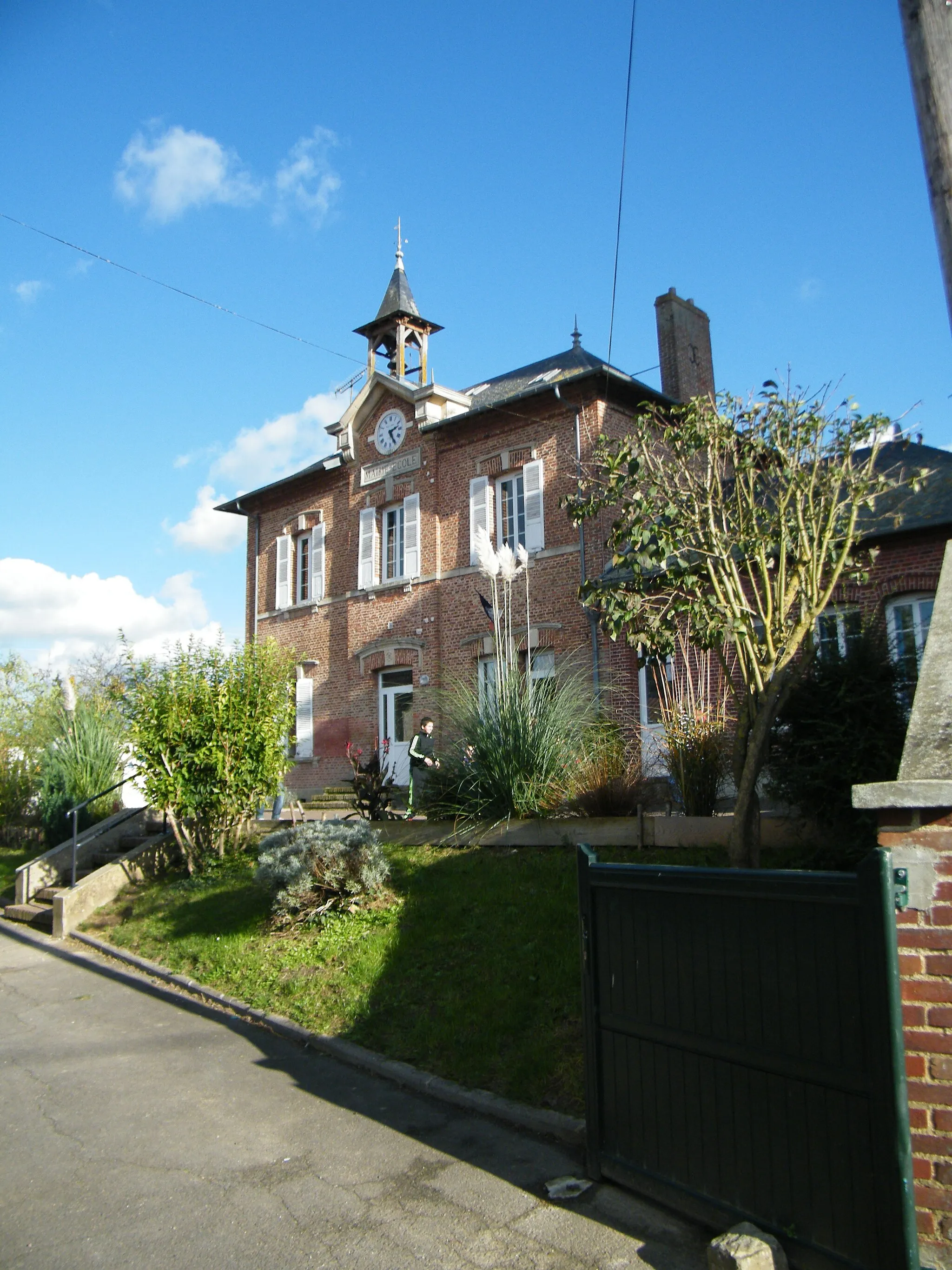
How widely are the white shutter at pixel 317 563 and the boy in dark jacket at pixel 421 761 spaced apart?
927 centimetres

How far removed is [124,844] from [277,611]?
9.58 meters

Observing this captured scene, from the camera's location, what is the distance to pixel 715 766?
8562 mm

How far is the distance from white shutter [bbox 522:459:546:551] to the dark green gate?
12851mm

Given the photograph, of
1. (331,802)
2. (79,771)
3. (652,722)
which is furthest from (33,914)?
(652,722)

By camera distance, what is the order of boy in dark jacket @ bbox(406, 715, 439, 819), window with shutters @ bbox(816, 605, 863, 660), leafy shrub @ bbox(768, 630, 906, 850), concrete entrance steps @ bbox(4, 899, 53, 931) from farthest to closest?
1. concrete entrance steps @ bbox(4, 899, 53, 931)
2. boy in dark jacket @ bbox(406, 715, 439, 819)
3. window with shutters @ bbox(816, 605, 863, 660)
4. leafy shrub @ bbox(768, 630, 906, 850)

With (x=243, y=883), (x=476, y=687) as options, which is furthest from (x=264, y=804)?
(x=476, y=687)

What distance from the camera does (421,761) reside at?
11.6 metres

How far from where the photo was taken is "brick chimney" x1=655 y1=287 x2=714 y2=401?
20.1 metres

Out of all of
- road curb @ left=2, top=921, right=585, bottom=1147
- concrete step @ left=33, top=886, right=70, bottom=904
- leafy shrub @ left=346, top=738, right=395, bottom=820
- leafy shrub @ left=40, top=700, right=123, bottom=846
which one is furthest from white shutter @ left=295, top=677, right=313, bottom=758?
road curb @ left=2, top=921, right=585, bottom=1147

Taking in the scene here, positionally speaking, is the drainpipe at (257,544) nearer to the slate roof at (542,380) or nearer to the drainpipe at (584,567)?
the slate roof at (542,380)

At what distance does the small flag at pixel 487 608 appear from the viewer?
Result: 1617cm

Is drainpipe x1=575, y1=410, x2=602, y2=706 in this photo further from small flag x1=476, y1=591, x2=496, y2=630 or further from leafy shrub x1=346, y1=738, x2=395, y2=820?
leafy shrub x1=346, y1=738, x2=395, y2=820

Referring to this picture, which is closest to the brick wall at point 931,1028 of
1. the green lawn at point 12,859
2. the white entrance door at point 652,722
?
the white entrance door at point 652,722

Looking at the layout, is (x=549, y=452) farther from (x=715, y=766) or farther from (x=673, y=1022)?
(x=673, y=1022)
